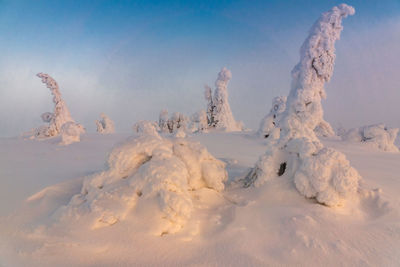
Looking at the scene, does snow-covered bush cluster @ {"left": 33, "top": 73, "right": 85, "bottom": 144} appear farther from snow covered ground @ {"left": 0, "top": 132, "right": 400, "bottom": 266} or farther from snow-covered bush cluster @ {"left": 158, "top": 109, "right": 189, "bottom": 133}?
snow covered ground @ {"left": 0, "top": 132, "right": 400, "bottom": 266}

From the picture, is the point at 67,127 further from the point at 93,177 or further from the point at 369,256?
the point at 369,256

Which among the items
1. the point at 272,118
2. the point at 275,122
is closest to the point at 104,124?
the point at 272,118

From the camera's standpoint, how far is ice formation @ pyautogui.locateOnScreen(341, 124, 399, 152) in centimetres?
960

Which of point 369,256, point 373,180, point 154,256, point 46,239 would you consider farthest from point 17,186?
point 373,180

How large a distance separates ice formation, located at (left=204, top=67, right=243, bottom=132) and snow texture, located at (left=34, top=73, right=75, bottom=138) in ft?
39.4

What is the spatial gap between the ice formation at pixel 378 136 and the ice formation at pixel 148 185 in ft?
30.3

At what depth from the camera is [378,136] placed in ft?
31.9

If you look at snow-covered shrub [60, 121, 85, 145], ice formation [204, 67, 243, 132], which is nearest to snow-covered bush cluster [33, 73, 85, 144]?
snow-covered shrub [60, 121, 85, 145]

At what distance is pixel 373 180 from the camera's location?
421cm

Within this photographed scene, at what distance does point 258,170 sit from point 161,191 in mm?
1784

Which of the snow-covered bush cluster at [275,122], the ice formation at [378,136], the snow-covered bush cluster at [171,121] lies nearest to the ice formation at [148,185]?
the snow-covered bush cluster at [275,122]

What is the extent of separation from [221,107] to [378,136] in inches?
527

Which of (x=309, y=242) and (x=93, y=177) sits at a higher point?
(x=93, y=177)

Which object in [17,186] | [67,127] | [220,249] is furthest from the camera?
[67,127]
